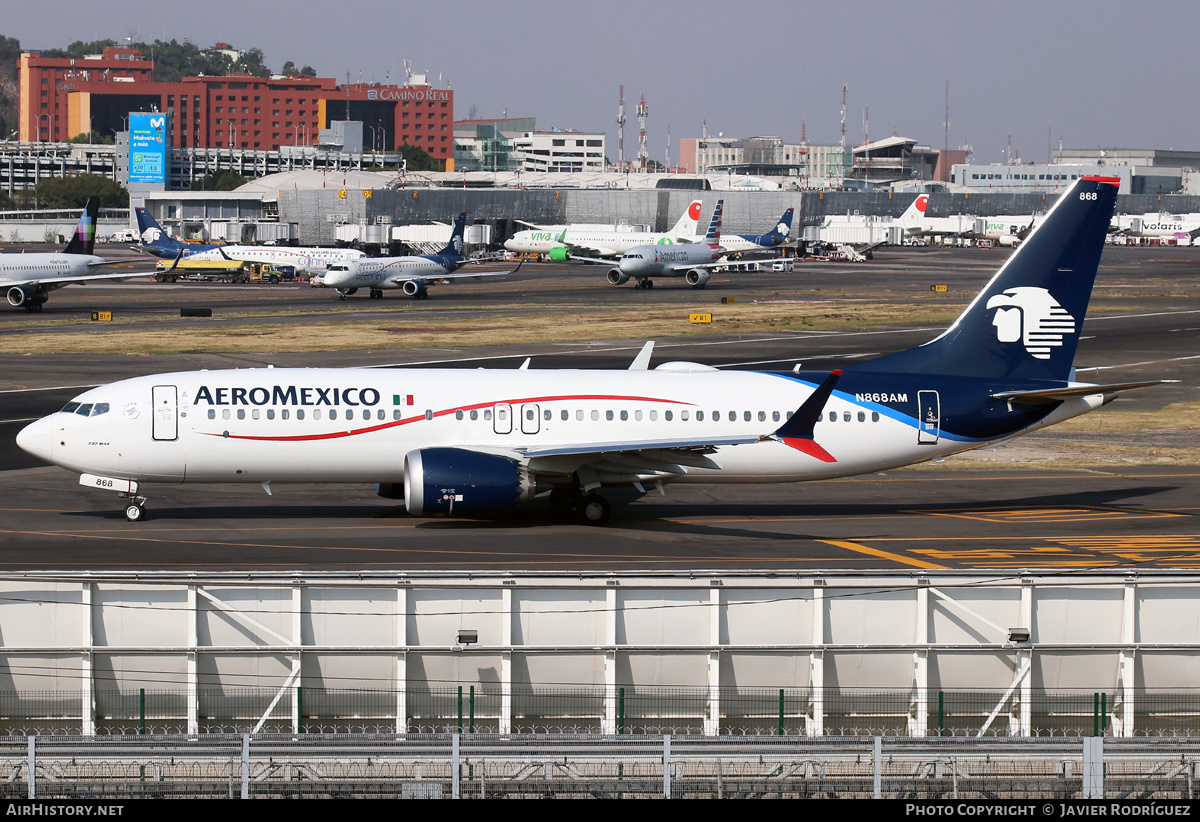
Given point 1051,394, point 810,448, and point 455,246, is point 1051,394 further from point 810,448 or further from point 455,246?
point 455,246

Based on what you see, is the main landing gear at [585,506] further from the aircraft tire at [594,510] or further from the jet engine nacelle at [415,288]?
the jet engine nacelle at [415,288]

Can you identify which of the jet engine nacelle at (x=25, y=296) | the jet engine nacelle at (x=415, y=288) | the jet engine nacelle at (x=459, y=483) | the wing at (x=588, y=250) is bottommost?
the jet engine nacelle at (x=459, y=483)

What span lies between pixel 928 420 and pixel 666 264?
4362 inches

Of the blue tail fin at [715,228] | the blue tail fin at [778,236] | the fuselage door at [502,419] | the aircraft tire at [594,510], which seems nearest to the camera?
the fuselage door at [502,419]

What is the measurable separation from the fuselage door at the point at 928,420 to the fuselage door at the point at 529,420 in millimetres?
12503

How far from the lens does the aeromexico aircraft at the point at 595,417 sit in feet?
A: 131

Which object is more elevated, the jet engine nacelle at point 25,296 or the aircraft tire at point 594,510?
the jet engine nacelle at point 25,296

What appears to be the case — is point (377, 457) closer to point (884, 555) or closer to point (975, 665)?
point (884, 555)

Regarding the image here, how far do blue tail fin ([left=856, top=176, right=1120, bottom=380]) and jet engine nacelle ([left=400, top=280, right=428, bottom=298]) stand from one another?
92713 mm

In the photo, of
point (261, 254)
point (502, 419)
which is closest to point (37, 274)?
point (261, 254)

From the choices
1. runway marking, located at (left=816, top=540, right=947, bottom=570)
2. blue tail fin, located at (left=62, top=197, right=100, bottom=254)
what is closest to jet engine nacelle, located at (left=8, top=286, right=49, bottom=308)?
blue tail fin, located at (left=62, top=197, right=100, bottom=254)

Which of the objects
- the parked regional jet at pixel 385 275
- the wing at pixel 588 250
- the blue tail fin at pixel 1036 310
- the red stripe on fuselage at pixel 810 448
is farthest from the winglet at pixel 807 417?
the wing at pixel 588 250

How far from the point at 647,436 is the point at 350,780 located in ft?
71.8
